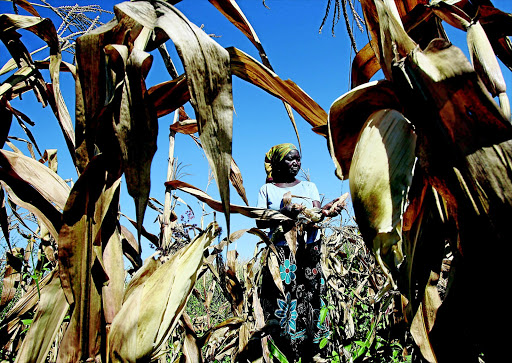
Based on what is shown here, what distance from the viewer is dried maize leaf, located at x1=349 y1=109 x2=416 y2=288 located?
1.24 feet

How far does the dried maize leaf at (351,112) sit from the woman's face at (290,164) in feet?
6.31

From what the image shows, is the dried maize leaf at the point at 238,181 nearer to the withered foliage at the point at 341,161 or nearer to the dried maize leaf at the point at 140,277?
the withered foliage at the point at 341,161

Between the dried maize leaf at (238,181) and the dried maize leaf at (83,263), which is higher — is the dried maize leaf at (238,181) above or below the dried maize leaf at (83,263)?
above

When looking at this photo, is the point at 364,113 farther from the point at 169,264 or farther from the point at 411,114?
the point at 169,264

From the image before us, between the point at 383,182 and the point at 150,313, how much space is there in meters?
0.38

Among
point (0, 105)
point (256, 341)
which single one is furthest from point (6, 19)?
point (256, 341)

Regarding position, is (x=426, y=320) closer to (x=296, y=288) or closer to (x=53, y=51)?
(x=53, y=51)

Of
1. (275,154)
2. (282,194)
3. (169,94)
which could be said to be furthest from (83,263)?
(275,154)

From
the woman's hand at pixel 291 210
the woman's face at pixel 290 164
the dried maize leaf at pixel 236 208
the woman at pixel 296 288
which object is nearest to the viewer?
the dried maize leaf at pixel 236 208

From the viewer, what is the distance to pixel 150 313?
534 millimetres

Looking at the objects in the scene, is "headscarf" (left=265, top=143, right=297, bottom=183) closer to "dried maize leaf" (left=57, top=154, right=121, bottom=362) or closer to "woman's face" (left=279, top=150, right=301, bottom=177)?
"woman's face" (left=279, top=150, right=301, bottom=177)

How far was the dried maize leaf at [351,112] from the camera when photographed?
0.45m

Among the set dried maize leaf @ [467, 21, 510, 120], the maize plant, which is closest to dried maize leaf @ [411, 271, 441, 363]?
the maize plant

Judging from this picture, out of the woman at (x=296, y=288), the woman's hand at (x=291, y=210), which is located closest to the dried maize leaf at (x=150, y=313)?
the woman's hand at (x=291, y=210)
